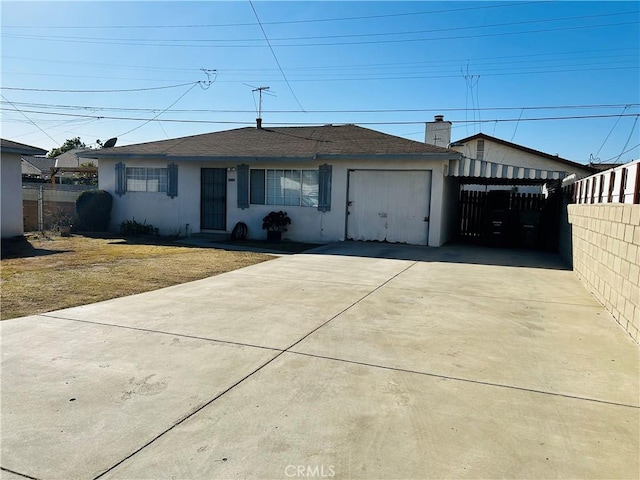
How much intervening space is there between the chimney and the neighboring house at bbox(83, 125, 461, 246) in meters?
4.66

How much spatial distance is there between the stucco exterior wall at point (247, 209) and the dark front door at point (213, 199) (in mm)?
177

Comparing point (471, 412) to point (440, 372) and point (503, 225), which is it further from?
point (503, 225)

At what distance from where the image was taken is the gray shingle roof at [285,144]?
531 inches

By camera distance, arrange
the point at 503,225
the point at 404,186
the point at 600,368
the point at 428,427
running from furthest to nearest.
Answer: the point at 503,225 < the point at 404,186 < the point at 600,368 < the point at 428,427

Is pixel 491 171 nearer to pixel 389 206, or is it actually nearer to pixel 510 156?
pixel 389 206

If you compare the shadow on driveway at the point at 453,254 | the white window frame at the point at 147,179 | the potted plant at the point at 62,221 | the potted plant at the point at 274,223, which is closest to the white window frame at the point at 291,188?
the potted plant at the point at 274,223

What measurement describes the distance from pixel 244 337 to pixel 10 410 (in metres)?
2.07

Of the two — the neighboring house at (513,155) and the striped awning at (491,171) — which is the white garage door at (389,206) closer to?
the striped awning at (491,171)

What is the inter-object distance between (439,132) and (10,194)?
1698 cm

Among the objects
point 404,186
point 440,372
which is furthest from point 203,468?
point 404,186

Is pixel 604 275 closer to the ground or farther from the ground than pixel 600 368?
farther from the ground

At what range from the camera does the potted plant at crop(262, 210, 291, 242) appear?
14.2m

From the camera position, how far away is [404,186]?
1334 cm

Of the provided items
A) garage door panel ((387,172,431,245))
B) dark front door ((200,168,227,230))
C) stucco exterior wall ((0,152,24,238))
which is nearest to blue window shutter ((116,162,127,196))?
dark front door ((200,168,227,230))
